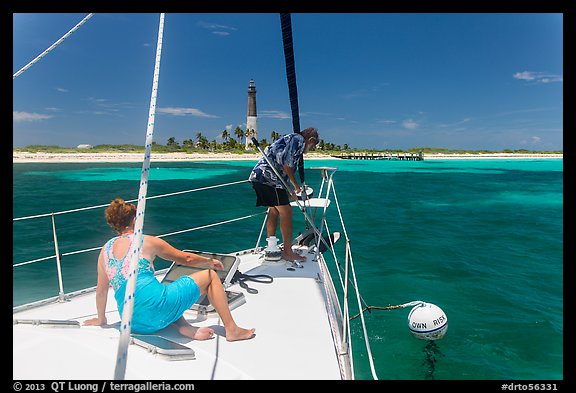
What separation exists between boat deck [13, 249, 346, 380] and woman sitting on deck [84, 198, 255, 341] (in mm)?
161

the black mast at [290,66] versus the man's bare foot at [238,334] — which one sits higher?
the black mast at [290,66]

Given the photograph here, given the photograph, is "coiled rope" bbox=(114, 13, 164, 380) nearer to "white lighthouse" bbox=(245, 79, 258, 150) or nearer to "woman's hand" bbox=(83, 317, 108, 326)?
"woman's hand" bbox=(83, 317, 108, 326)

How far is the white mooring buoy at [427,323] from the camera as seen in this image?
4523 mm

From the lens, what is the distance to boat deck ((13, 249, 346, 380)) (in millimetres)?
2258

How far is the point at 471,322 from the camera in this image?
5.88 meters

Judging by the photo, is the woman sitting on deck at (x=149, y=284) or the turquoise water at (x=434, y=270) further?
the turquoise water at (x=434, y=270)

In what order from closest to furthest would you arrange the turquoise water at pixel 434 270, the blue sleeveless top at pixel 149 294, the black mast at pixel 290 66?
the blue sleeveless top at pixel 149 294 → the black mast at pixel 290 66 → the turquoise water at pixel 434 270

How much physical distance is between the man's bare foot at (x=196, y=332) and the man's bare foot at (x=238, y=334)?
15 centimetres

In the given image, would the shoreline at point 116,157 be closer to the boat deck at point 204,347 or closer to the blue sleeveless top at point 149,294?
the boat deck at point 204,347

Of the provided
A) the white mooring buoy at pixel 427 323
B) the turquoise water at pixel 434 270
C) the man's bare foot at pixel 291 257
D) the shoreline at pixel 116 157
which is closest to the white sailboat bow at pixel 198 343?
the man's bare foot at pixel 291 257

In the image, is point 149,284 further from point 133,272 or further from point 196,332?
point 133,272

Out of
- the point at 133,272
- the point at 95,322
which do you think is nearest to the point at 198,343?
the point at 95,322
